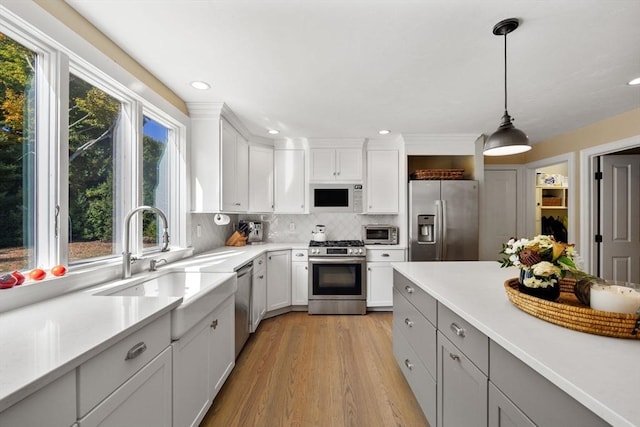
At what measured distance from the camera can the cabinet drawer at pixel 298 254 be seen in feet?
11.5

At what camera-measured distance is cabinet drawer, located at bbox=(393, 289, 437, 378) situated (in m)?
1.49

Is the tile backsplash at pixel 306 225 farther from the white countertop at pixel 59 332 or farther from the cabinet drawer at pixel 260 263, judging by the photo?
the white countertop at pixel 59 332

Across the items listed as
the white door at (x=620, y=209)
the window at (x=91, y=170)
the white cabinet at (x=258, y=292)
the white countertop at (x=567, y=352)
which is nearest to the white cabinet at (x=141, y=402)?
the window at (x=91, y=170)

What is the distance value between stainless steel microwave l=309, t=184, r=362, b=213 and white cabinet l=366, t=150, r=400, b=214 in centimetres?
18

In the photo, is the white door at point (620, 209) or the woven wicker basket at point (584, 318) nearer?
the woven wicker basket at point (584, 318)

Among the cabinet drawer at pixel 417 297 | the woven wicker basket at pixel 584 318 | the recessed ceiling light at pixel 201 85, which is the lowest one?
the cabinet drawer at pixel 417 297

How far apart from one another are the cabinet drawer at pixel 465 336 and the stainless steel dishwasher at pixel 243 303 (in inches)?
61.9

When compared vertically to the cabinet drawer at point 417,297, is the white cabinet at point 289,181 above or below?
above

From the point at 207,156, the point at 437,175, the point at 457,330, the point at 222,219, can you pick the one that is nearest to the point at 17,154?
the point at 207,156

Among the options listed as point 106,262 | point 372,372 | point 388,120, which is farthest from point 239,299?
point 388,120

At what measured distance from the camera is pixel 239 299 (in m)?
2.29

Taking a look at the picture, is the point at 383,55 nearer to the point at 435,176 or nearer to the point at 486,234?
the point at 435,176

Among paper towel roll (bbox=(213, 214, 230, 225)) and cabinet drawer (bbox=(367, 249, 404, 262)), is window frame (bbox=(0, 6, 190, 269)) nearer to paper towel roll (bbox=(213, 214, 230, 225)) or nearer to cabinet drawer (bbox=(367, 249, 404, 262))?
paper towel roll (bbox=(213, 214, 230, 225))

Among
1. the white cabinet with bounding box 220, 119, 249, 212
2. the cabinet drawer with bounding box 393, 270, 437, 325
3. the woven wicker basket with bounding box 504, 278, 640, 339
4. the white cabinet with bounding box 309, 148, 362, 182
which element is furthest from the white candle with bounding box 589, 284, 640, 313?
the white cabinet with bounding box 309, 148, 362, 182
